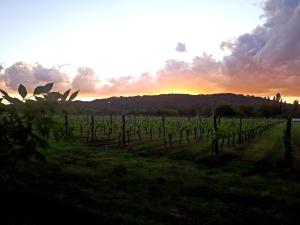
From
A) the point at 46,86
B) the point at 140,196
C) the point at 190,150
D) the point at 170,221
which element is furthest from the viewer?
the point at 190,150

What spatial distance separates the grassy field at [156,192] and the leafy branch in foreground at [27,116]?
809 millimetres

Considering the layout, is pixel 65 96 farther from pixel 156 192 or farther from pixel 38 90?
pixel 156 192

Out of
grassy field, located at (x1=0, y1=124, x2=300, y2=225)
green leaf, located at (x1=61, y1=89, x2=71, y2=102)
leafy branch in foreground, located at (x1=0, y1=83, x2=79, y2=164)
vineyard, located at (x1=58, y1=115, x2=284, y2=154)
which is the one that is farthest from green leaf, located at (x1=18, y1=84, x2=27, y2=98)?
vineyard, located at (x1=58, y1=115, x2=284, y2=154)

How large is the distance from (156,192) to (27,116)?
1028 centimetres

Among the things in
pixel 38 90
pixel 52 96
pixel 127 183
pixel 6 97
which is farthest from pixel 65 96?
pixel 127 183

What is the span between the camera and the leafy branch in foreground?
9.87 feet

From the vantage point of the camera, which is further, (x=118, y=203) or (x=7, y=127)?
(x=118, y=203)

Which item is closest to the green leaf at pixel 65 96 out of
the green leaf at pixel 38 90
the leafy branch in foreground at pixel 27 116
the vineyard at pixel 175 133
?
the leafy branch in foreground at pixel 27 116

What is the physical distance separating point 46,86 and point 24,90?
0.16 meters

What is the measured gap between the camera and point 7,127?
123 inches

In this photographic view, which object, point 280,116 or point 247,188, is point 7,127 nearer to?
point 247,188

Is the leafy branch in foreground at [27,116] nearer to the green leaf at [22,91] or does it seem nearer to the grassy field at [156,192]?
the green leaf at [22,91]

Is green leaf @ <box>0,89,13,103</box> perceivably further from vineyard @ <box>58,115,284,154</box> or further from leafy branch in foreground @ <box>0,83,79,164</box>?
vineyard @ <box>58,115,284,154</box>

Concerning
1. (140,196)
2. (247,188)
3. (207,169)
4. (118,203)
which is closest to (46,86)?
(118,203)
